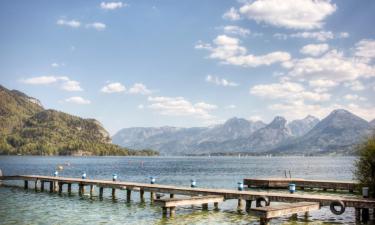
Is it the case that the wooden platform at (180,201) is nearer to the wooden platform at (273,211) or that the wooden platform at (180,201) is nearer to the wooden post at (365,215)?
the wooden platform at (273,211)

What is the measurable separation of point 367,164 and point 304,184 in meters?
26.1

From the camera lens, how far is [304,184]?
206ft

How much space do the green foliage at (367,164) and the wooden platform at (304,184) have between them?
61.8 ft

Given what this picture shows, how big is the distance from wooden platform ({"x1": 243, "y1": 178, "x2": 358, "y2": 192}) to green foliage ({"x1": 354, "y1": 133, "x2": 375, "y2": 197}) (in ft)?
61.8

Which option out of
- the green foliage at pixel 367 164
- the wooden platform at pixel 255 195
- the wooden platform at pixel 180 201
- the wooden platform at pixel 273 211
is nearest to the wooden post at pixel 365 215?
the wooden platform at pixel 255 195

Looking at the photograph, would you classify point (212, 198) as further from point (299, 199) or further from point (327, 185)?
point (327, 185)

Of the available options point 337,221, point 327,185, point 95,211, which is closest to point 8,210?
point 95,211

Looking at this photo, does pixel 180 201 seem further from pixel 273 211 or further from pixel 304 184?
pixel 304 184

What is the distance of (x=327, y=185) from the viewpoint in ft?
196

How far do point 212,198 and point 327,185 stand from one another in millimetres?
25404

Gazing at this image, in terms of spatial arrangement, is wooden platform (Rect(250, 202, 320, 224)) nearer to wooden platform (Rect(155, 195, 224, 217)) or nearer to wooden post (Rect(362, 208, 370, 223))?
wooden post (Rect(362, 208, 370, 223))

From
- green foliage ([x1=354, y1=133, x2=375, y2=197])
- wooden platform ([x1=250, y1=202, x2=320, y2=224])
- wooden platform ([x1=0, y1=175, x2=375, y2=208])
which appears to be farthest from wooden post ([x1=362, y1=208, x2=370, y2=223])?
wooden platform ([x1=250, y1=202, x2=320, y2=224])

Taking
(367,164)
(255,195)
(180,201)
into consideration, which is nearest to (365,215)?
(367,164)

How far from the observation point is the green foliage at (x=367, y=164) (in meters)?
36.8
